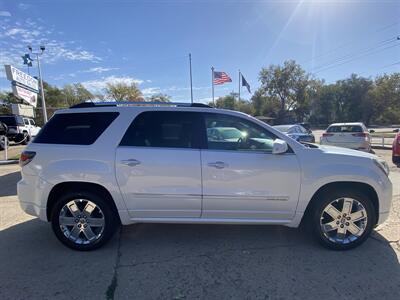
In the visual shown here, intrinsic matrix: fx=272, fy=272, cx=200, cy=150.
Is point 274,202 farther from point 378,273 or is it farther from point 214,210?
point 378,273

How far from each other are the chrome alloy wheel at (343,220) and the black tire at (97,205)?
2.71 m

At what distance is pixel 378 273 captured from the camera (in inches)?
115

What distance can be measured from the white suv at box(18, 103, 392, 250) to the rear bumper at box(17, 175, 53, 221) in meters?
0.01

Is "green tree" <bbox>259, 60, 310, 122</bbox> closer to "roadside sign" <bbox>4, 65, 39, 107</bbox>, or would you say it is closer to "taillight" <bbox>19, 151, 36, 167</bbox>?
"roadside sign" <bbox>4, 65, 39, 107</bbox>

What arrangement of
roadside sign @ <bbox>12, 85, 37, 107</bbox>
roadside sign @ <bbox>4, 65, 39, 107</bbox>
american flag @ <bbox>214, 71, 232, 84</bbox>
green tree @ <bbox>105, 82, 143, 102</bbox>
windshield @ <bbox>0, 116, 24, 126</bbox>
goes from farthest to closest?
green tree @ <bbox>105, 82, 143, 102</bbox>, american flag @ <bbox>214, 71, 232, 84</bbox>, windshield @ <bbox>0, 116, 24, 126</bbox>, roadside sign @ <bbox>12, 85, 37, 107</bbox>, roadside sign @ <bbox>4, 65, 39, 107</bbox>

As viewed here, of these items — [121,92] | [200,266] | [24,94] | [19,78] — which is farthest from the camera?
[121,92]

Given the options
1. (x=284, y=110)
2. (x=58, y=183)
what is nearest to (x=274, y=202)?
(x=58, y=183)

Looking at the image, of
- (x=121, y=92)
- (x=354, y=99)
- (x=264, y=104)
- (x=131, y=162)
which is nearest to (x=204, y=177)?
(x=131, y=162)

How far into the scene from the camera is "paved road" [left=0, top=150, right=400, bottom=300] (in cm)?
266

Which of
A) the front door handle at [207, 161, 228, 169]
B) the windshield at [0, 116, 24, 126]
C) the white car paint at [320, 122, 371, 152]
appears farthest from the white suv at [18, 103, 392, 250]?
the windshield at [0, 116, 24, 126]

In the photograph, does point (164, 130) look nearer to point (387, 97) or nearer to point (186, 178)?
point (186, 178)

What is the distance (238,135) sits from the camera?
3.70 metres

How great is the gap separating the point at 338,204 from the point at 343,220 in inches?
8.3

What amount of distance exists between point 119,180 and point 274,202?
1945 mm
